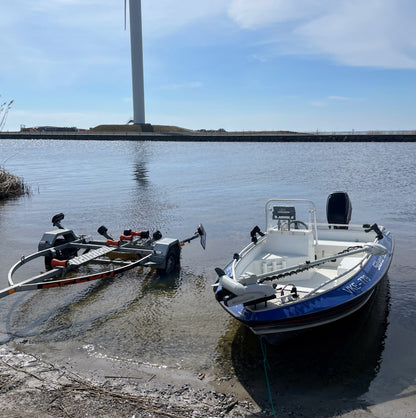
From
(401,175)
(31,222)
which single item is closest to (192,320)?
(31,222)

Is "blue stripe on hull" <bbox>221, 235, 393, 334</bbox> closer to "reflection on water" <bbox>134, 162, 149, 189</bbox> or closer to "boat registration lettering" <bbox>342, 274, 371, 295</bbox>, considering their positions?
"boat registration lettering" <bbox>342, 274, 371, 295</bbox>

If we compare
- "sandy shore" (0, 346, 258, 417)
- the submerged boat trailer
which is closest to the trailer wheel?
the submerged boat trailer

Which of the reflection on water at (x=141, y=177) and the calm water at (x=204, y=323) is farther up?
the reflection on water at (x=141, y=177)

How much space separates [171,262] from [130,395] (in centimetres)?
528

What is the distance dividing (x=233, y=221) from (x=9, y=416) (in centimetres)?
1321

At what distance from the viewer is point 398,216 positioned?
18.9 m

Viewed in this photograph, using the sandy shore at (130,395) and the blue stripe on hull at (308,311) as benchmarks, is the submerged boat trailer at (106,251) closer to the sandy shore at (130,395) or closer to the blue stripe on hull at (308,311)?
the sandy shore at (130,395)

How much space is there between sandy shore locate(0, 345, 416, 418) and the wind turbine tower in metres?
103

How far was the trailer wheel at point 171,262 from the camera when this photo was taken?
33.8 ft

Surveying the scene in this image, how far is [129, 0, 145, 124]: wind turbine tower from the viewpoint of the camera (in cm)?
9775

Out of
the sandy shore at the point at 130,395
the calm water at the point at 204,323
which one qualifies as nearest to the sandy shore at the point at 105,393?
the sandy shore at the point at 130,395

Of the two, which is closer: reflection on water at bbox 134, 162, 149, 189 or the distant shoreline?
reflection on water at bbox 134, 162, 149, 189

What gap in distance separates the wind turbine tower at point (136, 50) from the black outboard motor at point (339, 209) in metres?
97.7

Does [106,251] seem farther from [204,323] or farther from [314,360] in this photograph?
[314,360]
